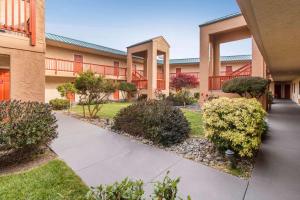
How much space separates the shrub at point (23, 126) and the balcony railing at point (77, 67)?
965 cm

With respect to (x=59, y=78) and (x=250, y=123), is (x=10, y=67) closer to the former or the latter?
(x=250, y=123)

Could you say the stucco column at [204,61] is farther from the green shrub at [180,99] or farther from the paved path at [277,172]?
the paved path at [277,172]

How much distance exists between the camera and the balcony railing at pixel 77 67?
17.1 meters

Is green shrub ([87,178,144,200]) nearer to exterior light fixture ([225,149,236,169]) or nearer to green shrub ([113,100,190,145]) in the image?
exterior light fixture ([225,149,236,169])

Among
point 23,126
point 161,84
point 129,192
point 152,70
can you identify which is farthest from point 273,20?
point 161,84

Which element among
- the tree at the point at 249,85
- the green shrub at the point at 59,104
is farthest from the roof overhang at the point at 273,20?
the green shrub at the point at 59,104

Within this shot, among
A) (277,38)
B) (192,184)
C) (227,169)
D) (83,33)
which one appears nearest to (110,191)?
(192,184)

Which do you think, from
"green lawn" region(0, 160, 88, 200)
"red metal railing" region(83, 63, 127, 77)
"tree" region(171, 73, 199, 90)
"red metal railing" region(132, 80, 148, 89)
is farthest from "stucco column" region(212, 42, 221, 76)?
"green lawn" region(0, 160, 88, 200)

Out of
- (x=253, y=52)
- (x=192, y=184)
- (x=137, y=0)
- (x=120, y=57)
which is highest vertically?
(x=137, y=0)

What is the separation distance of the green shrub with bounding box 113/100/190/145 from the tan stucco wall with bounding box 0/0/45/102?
2.99 m

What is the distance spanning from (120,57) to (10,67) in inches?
744

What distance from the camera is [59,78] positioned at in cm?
1842

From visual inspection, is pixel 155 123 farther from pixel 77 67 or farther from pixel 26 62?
pixel 77 67

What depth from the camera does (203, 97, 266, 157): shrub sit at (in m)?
4.47
